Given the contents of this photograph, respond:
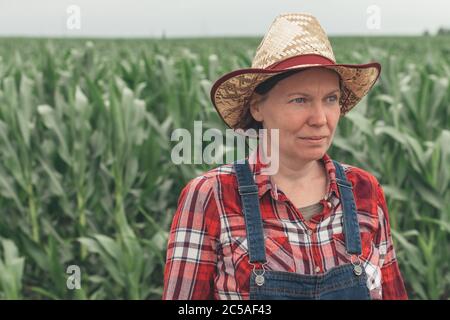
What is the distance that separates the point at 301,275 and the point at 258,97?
14.3 inches

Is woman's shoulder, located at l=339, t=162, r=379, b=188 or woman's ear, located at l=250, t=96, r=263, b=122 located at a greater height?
woman's ear, located at l=250, t=96, r=263, b=122

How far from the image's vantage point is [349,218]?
4.34 ft

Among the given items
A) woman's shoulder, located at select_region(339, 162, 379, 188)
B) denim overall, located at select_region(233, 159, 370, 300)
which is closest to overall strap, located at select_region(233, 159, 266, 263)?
denim overall, located at select_region(233, 159, 370, 300)

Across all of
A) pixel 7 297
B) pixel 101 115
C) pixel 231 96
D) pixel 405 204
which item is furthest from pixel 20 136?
pixel 231 96

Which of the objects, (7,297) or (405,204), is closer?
(7,297)

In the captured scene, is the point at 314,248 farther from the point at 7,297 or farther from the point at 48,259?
the point at 48,259

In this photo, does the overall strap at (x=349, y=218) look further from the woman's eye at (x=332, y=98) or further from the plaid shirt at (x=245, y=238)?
the woman's eye at (x=332, y=98)

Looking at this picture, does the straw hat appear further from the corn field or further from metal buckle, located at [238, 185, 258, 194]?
the corn field

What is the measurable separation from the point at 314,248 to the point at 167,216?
2.23 meters

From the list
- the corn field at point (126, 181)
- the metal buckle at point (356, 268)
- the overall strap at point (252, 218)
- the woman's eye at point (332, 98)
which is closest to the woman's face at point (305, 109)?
the woman's eye at point (332, 98)

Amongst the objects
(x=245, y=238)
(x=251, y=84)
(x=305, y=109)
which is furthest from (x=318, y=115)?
(x=245, y=238)

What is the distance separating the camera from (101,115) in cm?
356

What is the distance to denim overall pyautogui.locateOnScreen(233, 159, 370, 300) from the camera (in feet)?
4.21
